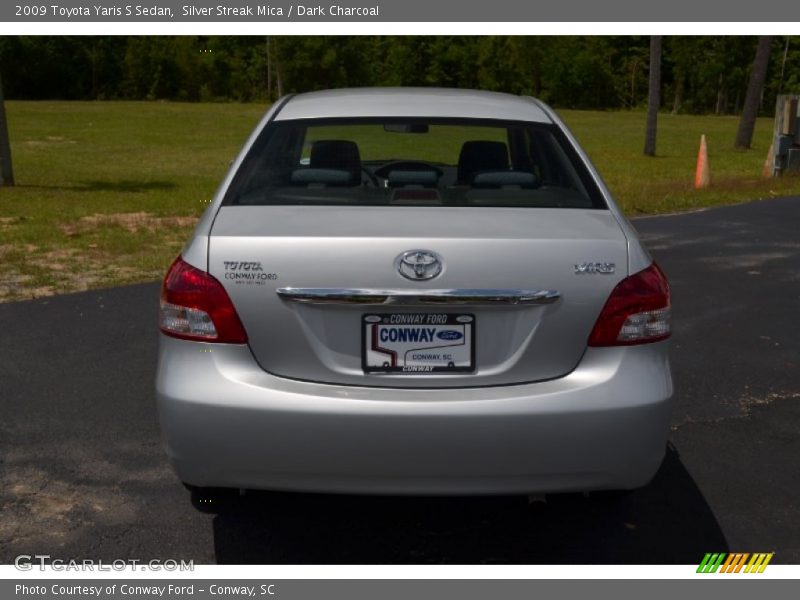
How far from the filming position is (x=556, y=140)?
465 cm

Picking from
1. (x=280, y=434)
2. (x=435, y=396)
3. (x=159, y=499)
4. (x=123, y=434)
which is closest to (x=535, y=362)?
(x=435, y=396)

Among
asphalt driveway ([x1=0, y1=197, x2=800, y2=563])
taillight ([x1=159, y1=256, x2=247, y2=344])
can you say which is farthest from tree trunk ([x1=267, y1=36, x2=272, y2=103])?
taillight ([x1=159, y1=256, x2=247, y2=344])

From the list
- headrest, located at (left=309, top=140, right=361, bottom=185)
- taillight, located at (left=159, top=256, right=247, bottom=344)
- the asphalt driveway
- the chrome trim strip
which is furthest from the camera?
headrest, located at (left=309, top=140, right=361, bottom=185)

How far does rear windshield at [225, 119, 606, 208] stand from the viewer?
4027mm

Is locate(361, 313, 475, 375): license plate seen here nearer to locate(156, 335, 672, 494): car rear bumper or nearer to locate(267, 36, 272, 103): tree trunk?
locate(156, 335, 672, 494): car rear bumper

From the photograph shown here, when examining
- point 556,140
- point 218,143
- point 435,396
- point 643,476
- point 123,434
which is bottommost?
point 218,143

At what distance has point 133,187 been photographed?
19.6 meters

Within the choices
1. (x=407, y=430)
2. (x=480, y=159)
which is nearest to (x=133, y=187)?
(x=480, y=159)

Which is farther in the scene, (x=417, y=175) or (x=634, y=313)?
(x=417, y=175)

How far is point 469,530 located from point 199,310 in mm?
1384

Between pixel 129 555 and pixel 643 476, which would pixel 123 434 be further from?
pixel 643 476

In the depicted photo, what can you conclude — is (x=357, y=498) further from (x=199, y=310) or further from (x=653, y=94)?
(x=653, y=94)

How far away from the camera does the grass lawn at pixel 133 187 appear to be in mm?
10414

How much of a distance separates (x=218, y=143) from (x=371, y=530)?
1360 inches
